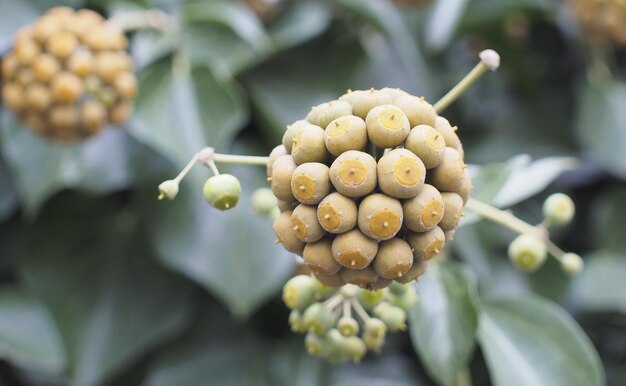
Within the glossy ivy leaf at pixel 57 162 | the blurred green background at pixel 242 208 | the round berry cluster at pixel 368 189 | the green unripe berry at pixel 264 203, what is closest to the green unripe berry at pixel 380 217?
the round berry cluster at pixel 368 189

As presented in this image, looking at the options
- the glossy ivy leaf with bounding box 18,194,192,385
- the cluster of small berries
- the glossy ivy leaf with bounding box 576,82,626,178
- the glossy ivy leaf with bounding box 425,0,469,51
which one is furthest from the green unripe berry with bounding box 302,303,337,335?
the glossy ivy leaf with bounding box 576,82,626,178

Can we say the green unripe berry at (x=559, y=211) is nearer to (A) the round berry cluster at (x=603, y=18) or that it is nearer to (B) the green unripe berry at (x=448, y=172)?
(B) the green unripe berry at (x=448, y=172)

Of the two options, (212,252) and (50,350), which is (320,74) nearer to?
(212,252)

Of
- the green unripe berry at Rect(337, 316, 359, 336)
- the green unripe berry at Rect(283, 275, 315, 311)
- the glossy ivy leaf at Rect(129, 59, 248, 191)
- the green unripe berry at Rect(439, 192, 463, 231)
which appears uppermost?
the glossy ivy leaf at Rect(129, 59, 248, 191)

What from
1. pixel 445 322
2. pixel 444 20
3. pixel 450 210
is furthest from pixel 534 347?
pixel 444 20

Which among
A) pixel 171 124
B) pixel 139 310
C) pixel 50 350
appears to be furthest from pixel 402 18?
pixel 50 350

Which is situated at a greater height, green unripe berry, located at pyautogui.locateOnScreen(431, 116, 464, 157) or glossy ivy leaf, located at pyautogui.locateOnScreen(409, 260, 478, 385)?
green unripe berry, located at pyautogui.locateOnScreen(431, 116, 464, 157)

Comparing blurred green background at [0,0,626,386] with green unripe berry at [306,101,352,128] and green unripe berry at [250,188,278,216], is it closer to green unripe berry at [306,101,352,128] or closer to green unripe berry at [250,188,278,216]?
green unripe berry at [250,188,278,216]
